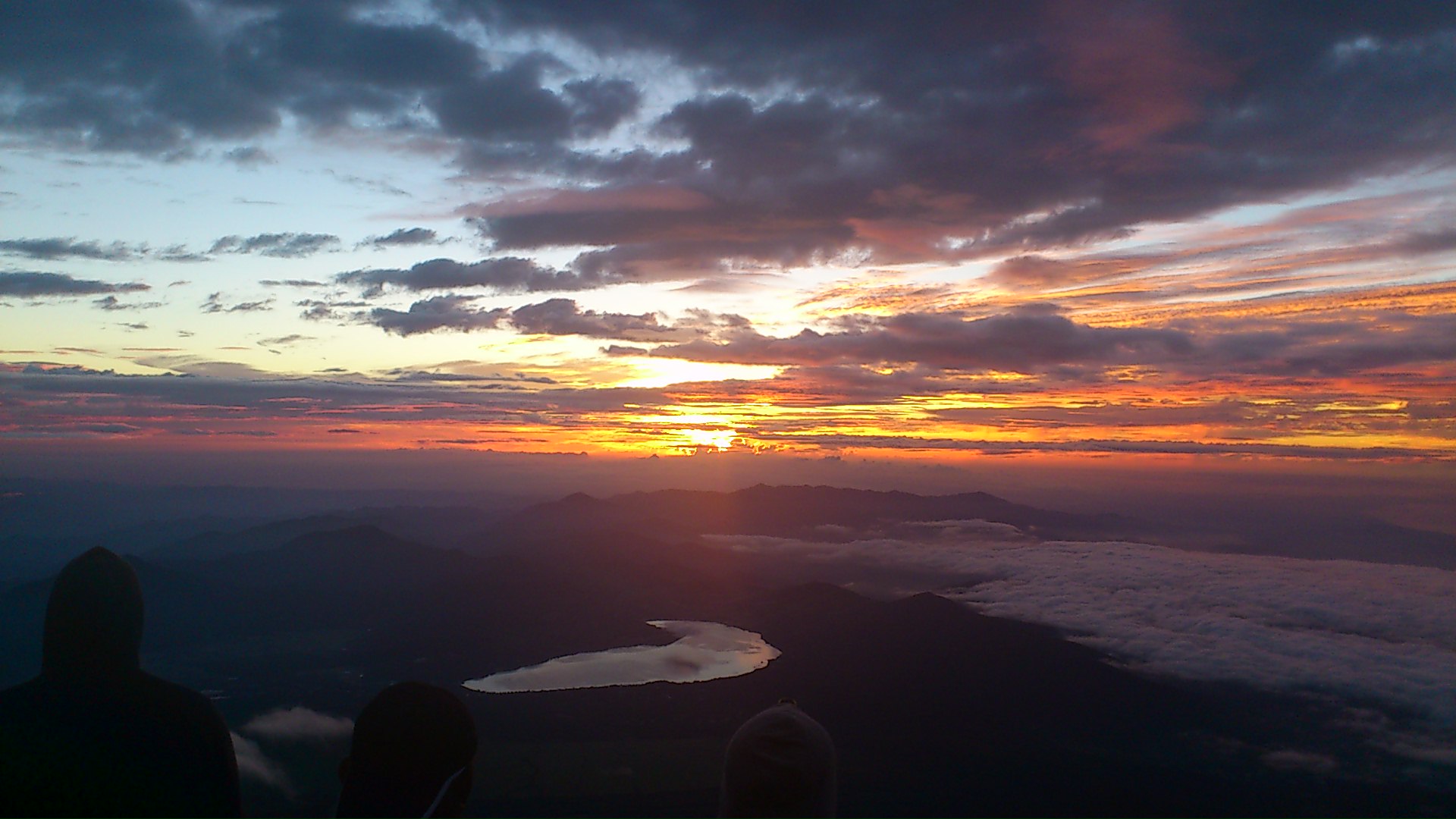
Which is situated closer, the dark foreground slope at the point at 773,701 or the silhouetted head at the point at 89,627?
the silhouetted head at the point at 89,627

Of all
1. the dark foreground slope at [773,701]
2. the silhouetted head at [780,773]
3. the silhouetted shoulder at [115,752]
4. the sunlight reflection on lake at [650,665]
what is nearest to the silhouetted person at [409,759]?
the silhouetted shoulder at [115,752]

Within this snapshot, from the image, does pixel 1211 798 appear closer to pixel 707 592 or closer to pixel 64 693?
pixel 64 693

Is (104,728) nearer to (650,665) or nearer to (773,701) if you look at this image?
(773,701)

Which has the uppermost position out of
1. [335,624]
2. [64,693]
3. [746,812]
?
[64,693]

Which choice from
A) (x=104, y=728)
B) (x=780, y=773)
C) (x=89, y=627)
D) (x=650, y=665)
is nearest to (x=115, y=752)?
(x=104, y=728)

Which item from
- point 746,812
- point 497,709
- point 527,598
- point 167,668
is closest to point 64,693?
point 746,812

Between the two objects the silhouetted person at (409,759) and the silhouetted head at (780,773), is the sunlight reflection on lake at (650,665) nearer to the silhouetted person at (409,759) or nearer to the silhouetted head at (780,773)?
the silhouetted person at (409,759)

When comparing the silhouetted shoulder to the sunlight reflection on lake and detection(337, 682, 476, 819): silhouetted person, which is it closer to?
detection(337, 682, 476, 819): silhouetted person
